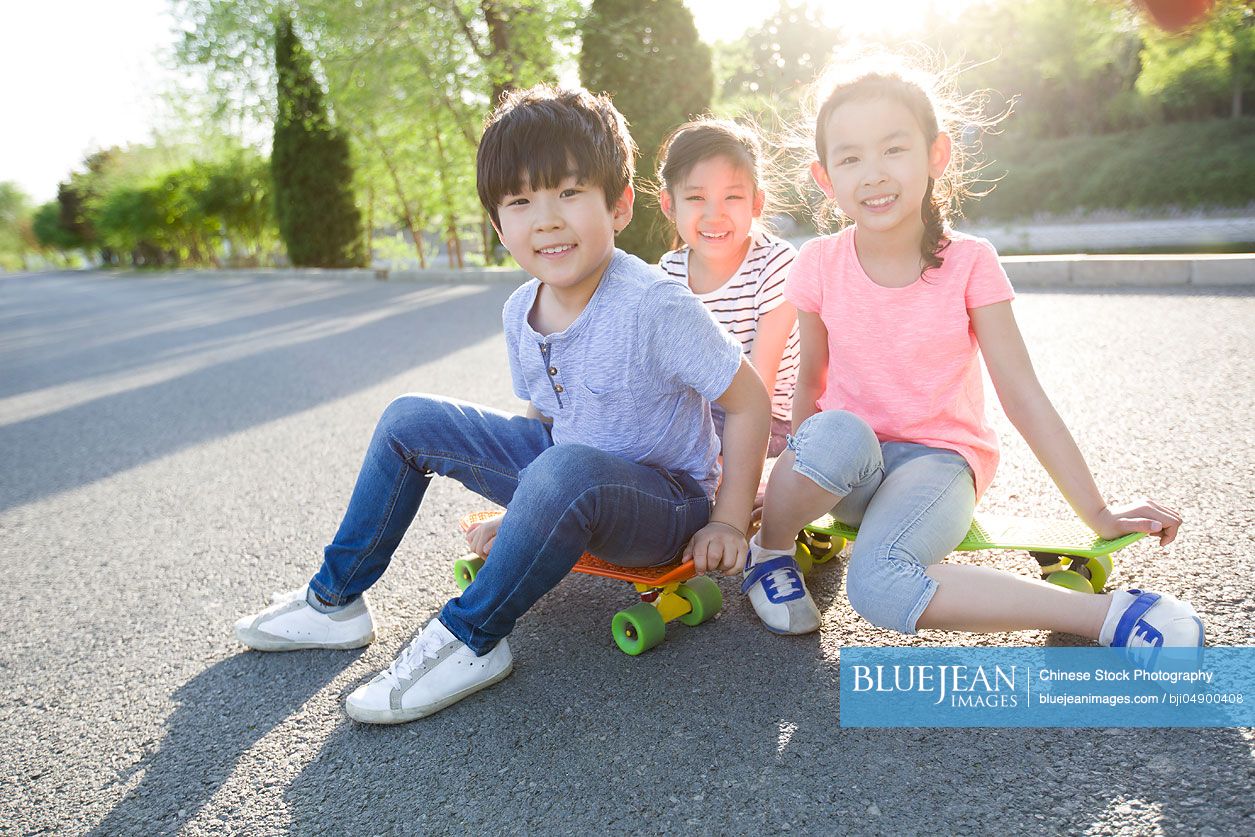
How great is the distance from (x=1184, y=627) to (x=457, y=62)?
10.9 metres

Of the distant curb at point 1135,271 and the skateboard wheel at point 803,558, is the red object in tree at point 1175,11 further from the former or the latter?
the skateboard wheel at point 803,558

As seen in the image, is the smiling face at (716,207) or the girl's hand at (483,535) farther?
the smiling face at (716,207)

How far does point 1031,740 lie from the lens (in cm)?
146

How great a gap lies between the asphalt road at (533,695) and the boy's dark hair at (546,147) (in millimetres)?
999

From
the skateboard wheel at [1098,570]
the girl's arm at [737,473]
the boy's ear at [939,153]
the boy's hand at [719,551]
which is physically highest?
the boy's ear at [939,153]

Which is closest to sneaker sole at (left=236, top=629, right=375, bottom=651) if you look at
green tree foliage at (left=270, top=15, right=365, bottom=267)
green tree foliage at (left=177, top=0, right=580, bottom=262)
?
green tree foliage at (left=177, top=0, right=580, bottom=262)

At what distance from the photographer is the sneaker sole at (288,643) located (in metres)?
2.05

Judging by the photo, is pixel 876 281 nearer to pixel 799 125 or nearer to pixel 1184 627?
pixel 799 125

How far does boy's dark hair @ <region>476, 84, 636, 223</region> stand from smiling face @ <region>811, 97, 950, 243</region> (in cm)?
49

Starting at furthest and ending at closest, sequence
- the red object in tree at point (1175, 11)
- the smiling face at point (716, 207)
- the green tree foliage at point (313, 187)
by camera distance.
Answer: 1. the green tree foliage at point (313, 187)
2. the red object in tree at point (1175, 11)
3. the smiling face at point (716, 207)

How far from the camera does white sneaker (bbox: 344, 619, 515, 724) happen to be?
67.7 inches

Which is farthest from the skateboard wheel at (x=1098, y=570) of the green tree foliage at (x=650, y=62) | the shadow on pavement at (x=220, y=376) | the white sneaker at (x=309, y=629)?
the green tree foliage at (x=650, y=62)

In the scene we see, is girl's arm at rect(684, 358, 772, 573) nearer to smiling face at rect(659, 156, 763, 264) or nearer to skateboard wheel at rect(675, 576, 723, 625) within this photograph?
skateboard wheel at rect(675, 576, 723, 625)

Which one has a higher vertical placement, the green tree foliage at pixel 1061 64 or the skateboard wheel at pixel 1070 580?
the green tree foliage at pixel 1061 64
